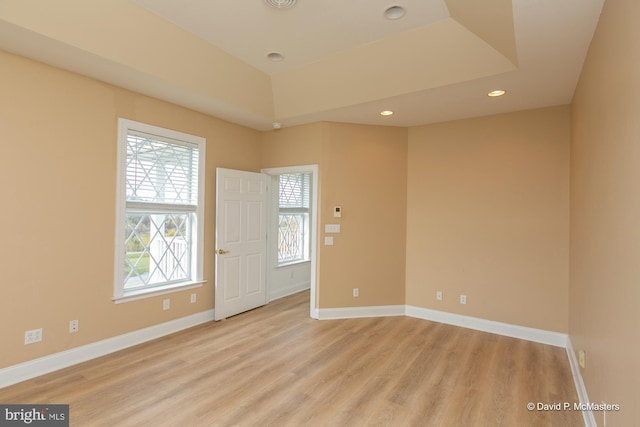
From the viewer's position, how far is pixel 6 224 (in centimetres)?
246

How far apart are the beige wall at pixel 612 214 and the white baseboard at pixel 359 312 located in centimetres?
211

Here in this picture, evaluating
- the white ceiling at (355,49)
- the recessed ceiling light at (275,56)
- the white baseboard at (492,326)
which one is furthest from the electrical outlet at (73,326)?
the white baseboard at (492,326)

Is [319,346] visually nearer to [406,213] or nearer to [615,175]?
[406,213]

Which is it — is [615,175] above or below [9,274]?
above

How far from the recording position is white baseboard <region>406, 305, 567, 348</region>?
336 cm

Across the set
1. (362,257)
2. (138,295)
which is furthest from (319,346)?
Answer: (138,295)

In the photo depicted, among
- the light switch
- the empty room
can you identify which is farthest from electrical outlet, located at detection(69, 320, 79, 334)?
the light switch

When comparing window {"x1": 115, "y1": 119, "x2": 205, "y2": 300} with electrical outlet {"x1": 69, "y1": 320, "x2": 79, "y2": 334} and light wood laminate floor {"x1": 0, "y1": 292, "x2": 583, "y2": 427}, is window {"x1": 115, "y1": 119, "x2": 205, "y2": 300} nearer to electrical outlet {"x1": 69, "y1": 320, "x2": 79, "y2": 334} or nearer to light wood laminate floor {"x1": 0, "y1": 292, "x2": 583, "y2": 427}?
electrical outlet {"x1": 69, "y1": 320, "x2": 79, "y2": 334}

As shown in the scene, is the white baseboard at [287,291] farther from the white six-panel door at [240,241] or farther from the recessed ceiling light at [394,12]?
the recessed ceiling light at [394,12]

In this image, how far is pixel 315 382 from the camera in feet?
8.39

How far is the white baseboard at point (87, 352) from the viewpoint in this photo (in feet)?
8.15

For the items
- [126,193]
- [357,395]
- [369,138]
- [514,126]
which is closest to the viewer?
[357,395]

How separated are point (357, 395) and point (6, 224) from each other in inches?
120

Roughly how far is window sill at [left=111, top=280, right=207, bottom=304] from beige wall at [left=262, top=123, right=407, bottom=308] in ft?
5.21
